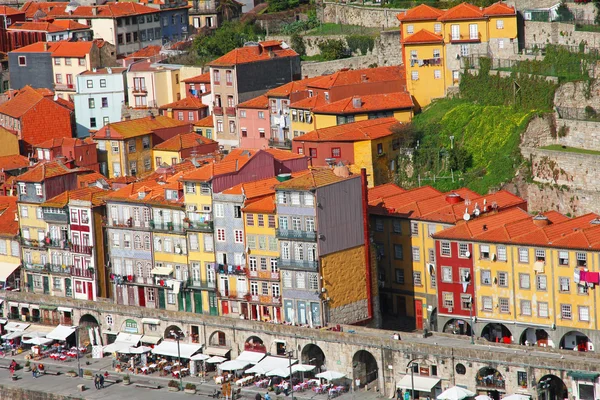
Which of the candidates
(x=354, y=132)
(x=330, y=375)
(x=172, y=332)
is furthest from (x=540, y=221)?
(x=172, y=332)

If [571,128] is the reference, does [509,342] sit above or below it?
below

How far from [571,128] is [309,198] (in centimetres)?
1914

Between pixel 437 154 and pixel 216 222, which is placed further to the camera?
pixel 437 154

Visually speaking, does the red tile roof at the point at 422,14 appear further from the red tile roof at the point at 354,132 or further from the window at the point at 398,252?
the window at the point at 398,252

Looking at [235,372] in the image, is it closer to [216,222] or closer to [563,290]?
[216,222]

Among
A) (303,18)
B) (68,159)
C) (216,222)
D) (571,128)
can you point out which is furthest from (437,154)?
(303,18)

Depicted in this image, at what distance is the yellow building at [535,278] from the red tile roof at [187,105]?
3841cm

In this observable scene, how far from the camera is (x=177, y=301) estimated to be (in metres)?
111

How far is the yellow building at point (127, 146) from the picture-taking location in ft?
429

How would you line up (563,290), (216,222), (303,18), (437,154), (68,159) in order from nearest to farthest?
(563,290) < (216,222) < (437,154) < (68,159) < (303,18)

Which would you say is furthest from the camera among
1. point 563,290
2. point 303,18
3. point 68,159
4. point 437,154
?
point 303,18

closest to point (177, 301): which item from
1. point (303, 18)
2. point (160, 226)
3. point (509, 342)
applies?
point (160, 226)

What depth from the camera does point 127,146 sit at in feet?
429

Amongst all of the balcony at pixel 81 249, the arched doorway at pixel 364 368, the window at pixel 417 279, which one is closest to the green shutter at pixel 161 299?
the balcony at pixel 81 249
